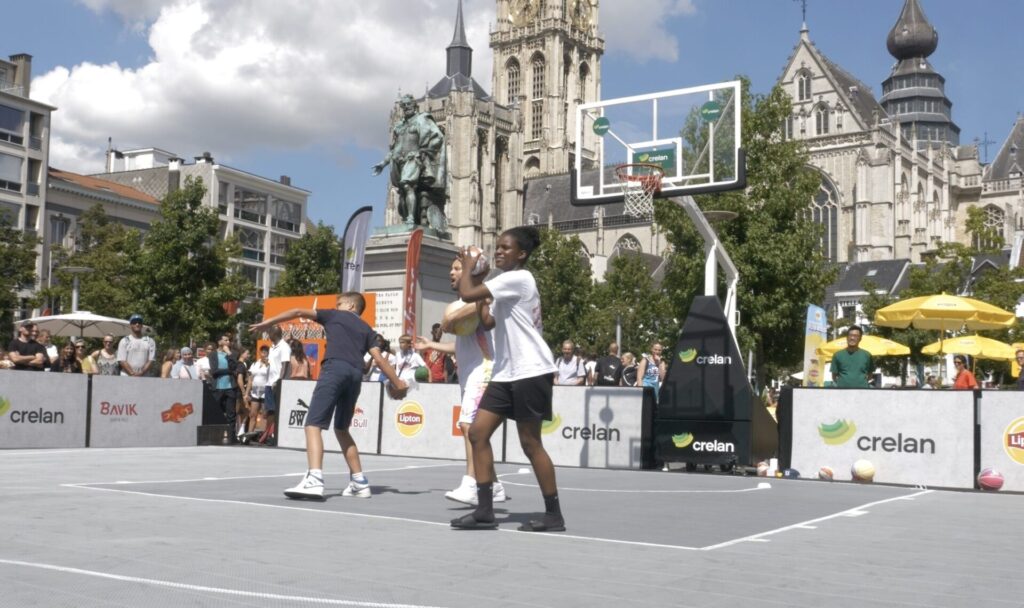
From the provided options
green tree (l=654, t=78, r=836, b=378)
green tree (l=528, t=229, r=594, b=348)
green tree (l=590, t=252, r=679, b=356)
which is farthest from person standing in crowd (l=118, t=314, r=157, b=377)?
green tree (l=528, t=229, r=594, b=348)

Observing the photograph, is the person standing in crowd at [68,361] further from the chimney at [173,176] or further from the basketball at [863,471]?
the chimney at [173,176]

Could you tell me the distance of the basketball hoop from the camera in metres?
16.7

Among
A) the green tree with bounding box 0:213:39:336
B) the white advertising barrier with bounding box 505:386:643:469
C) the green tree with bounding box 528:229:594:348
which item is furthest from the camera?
the green tree with bounding box 528:229:594:348

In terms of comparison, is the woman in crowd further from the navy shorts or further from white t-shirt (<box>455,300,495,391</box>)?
white t-shirt (<box>455,300,495,391</box>)

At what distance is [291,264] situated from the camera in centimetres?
A: 6675

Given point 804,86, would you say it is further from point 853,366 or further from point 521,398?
point 521,398

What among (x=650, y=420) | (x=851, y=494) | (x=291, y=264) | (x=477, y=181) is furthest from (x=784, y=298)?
(x=477, y=181)

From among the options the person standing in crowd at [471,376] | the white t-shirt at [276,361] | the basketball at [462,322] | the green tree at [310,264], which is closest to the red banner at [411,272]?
the white t-shirt at [276,361]

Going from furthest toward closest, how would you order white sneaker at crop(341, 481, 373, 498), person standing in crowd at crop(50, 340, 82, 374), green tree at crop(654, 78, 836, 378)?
green tree at crop(654, 78, 836, 378) < person standing in crowd at crop(50, 340, 82, 374) < white sneaker at crop(341, 481, 373, 498)

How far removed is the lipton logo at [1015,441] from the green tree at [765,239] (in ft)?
66.3

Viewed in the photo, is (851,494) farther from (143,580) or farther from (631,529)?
(143,580)

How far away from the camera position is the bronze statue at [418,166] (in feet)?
70.4

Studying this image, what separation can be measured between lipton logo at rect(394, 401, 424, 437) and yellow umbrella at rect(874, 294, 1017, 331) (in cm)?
825

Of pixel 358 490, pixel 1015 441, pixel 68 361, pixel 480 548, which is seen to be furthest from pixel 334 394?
pixel 68 361
